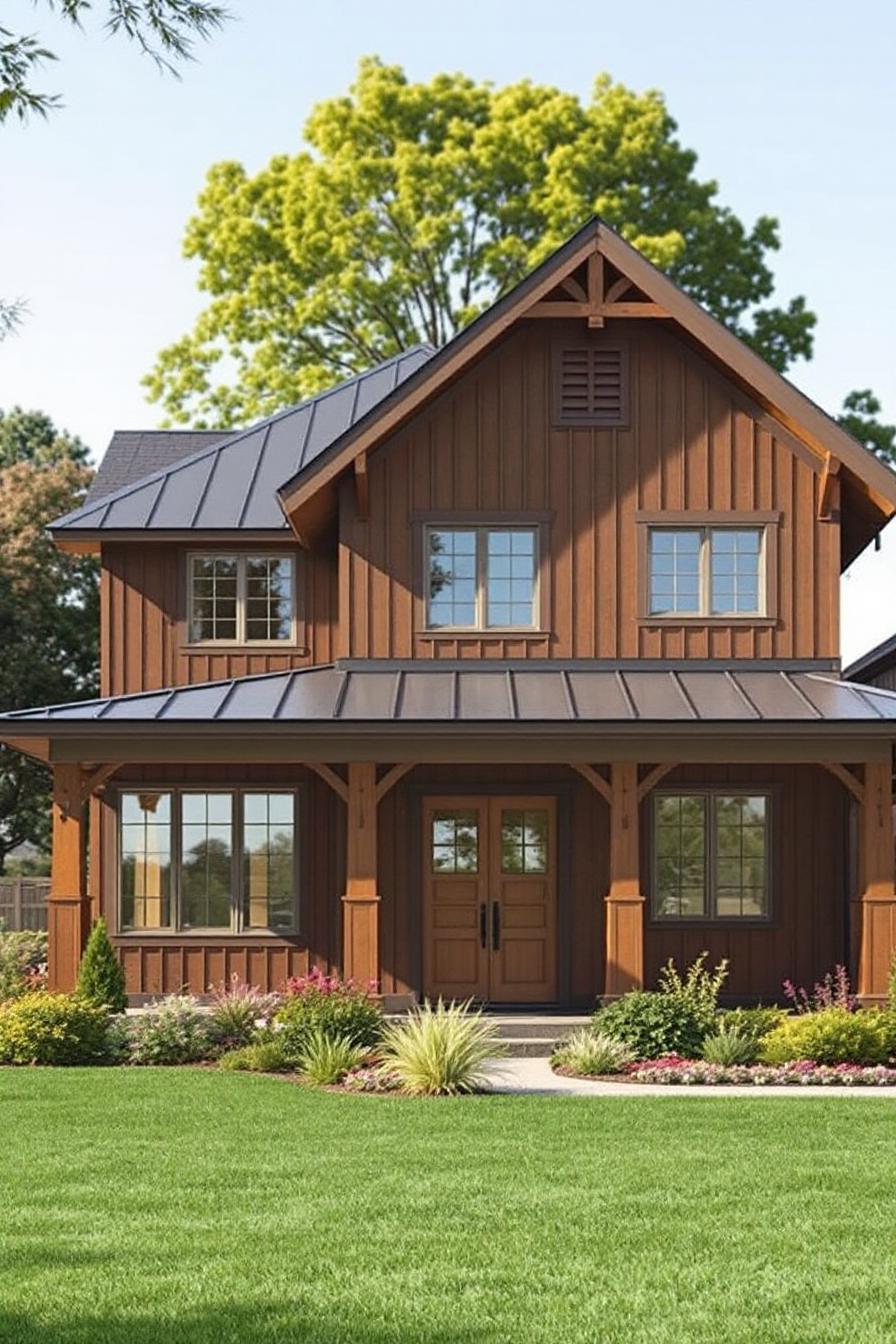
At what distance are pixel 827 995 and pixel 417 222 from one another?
24779 millimetres

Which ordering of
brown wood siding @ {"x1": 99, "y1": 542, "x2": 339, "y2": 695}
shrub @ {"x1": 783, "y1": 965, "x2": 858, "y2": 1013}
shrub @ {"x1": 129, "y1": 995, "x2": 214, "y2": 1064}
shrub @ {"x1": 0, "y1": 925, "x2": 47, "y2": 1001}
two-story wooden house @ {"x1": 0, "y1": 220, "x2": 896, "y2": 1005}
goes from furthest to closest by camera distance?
brown wood siding @ {"x1": 99, "y1": 542, "x2": 339, "y2": 695}
two-story wooden house @ {"x1": 0, "y1": 220, "x2": 896, "y2": 1005}
shrub @ {"x1": 0, "y1": 925, "x2": 47, "y2": 1001}
shrub @ {"x1": 783, "y1": 965, "x2": 858, "y2": 1013}
shrub @ {"x1": 129, "y1": 995, "x2": 214, "y2": 1064}

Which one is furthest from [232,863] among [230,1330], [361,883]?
[230,1330]

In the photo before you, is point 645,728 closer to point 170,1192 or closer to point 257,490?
point 257,490

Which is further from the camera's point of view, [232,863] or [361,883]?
[232,863]

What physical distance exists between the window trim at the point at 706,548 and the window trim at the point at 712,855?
1.97 metres

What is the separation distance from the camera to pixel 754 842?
77.5 feet

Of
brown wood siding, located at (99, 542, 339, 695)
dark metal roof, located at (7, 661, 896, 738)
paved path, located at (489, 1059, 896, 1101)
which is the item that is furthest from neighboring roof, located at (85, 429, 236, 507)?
paved path, located at (489, 1059, 896, 1101)

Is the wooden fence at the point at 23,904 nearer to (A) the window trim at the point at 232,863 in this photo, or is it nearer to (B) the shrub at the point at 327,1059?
(A) the window trim at the point at 232,863

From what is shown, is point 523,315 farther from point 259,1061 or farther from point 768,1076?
point 768,1076

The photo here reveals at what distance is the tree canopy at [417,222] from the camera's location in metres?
41.2

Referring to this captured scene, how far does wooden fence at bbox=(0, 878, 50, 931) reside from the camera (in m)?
35.0

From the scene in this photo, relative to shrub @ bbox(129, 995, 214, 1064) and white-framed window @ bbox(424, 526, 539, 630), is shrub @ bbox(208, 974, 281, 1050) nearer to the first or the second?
shrub @ bbox(129, 995, 214, 1064)

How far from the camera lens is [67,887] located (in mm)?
21422

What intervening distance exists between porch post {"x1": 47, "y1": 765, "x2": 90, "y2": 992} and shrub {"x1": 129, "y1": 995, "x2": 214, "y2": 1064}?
1825 millimetres
